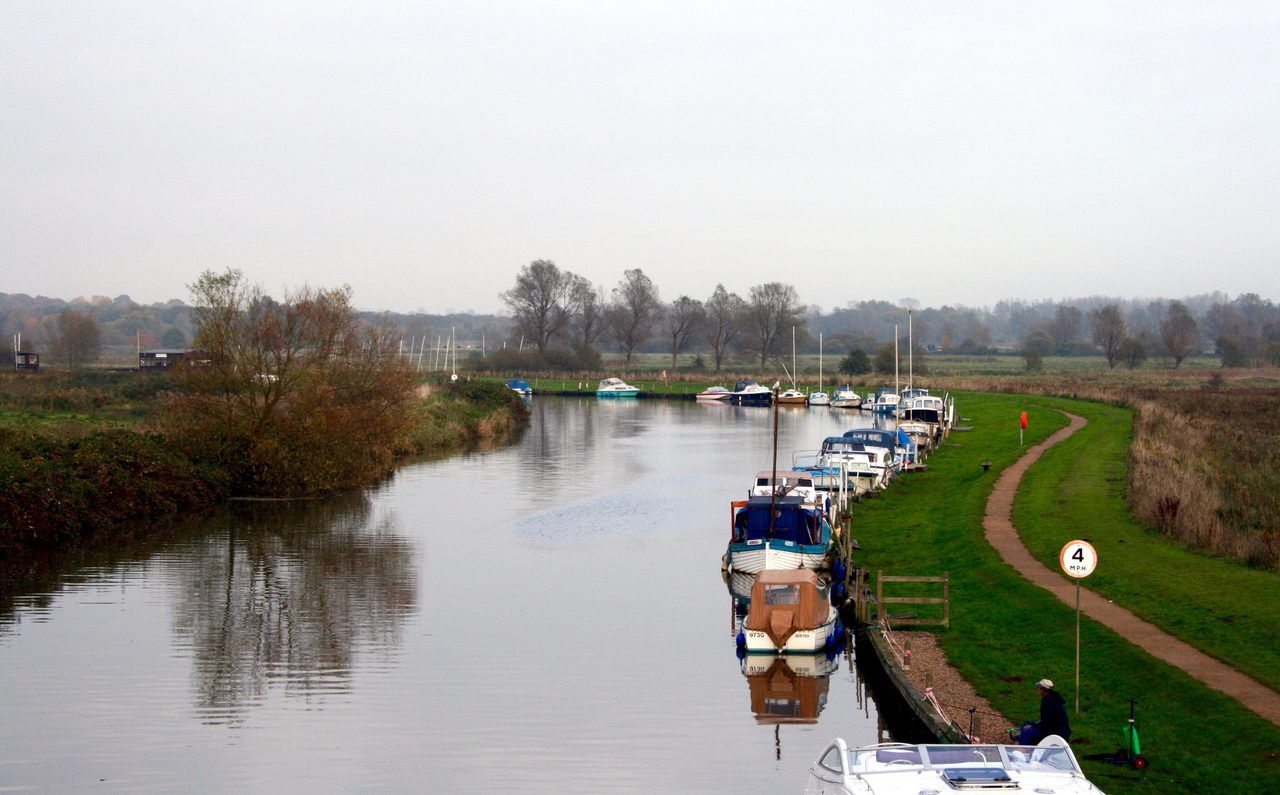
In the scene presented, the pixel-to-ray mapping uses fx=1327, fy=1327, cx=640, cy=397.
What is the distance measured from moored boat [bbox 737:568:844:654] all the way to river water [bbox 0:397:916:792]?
1.58 feet

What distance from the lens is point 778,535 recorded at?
37.6 metres

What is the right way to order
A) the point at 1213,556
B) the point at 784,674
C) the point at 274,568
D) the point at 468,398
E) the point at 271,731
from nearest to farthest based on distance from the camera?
the point at 271,731 → the point at 784,674 → the point at 1213,556 → the point at 274,568 → the point at 468,398

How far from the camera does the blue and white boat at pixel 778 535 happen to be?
3469cm

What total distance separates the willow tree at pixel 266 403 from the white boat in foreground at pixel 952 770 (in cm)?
4168

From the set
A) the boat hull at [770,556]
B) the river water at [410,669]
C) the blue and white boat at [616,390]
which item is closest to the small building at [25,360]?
the blue and white boat at [616,390]

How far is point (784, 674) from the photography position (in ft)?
90.4

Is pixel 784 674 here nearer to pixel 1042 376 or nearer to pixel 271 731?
pixel 271 731

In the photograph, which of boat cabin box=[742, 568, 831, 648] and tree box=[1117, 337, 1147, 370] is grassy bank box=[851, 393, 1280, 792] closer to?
boat cabin box=[742, 568, 831, 648]

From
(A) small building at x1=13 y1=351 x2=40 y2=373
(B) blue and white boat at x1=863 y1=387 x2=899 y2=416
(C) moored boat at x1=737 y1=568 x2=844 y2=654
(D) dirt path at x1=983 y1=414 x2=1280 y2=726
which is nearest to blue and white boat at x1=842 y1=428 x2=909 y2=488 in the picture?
(D) dirt path at x1=983 y1=414 x2=1280 y2=726

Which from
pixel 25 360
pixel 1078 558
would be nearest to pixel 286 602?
pixel 1078 558

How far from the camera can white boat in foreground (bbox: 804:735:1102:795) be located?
49.7 ft

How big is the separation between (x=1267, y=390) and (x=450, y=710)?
93072mm

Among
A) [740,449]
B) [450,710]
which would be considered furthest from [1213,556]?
[740,449]

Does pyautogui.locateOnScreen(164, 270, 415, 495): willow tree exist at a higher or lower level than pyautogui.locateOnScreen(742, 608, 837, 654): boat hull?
higher
